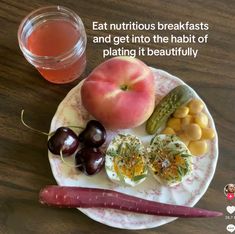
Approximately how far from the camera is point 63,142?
87 centimetres

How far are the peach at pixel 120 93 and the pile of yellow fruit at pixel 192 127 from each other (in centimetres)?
6

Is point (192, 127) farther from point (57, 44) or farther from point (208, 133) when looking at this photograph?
point (57, 44)

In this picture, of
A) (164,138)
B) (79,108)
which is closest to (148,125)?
(164,138)

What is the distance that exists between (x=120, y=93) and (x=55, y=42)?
178 mm

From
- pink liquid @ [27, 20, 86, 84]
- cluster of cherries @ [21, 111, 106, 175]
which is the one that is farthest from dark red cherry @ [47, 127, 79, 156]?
pink liquid @ [27, 20, 86, 84]

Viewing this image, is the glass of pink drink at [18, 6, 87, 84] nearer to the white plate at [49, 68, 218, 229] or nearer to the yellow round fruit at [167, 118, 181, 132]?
the white plate at [49, 68, 218, 229]

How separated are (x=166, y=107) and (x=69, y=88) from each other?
→ 0.21m

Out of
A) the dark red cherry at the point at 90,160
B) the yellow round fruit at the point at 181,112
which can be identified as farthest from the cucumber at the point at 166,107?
the dark red cherry at the point at 90,160

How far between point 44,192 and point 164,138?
249 millimetres

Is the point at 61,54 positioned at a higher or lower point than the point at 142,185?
higher

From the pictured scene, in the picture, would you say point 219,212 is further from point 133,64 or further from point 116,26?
point 116,26

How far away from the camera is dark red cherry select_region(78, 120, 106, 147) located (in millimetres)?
876

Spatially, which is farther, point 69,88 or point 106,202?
point 69,88

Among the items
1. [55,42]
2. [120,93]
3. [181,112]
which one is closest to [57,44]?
[55,42]
